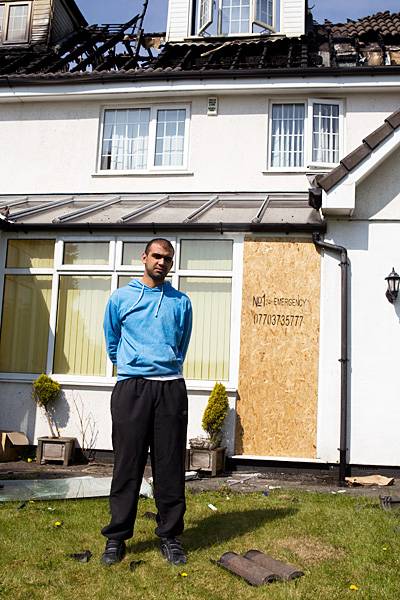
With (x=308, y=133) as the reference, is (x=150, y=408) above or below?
below

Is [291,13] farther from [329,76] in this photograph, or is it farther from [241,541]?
[241,541]

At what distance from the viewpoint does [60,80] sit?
41.1ft

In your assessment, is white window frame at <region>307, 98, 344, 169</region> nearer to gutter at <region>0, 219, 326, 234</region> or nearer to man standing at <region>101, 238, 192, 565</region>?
gutter at <region>0, 219, 326, 234</region>

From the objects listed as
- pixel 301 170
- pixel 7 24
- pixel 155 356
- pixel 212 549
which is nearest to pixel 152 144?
pixel 301 170

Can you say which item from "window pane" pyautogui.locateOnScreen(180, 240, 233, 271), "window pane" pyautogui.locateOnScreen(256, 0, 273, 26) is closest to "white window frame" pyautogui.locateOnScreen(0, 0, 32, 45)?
"window pane" pyautogui.locateOnScreen(256, 0, 273, 26)

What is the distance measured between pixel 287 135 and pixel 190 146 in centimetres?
190

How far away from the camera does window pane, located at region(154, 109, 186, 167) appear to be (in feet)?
40.4

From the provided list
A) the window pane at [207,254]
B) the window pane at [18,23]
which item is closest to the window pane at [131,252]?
the window pane at [207,254]

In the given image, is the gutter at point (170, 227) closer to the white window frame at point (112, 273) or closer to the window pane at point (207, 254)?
the white window frame at point (112, 273)

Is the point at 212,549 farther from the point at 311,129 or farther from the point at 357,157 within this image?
the point at 311,129

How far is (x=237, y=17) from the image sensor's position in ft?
49.0

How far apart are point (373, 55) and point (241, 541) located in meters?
14.2

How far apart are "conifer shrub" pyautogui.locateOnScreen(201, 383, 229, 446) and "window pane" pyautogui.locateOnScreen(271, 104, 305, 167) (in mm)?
5232

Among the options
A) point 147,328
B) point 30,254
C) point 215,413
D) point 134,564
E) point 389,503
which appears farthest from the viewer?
point 30,254
